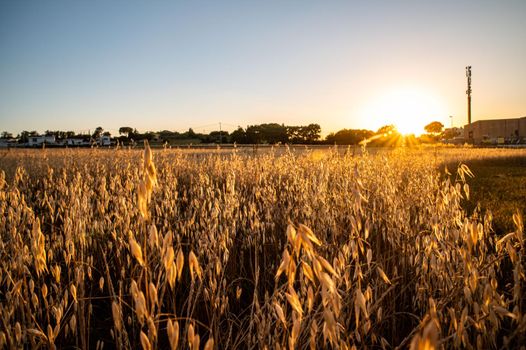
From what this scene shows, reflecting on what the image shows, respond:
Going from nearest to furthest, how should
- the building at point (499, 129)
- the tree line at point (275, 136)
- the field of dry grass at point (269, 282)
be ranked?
the field of dry grass at point (269, 282), the tree line at point (275, 136), the building at point (499, 129)

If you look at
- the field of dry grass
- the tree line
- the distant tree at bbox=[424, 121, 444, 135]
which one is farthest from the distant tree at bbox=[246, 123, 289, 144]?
the distant tree at bbox=[424, 121, 444, 135]

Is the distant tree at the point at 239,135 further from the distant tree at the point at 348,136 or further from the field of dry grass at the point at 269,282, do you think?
the field of dry grass at the point at 269,282

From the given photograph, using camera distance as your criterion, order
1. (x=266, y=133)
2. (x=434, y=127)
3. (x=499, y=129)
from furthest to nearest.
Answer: (x=434, y=127) → (x=499, y=129) → (x=266, y=133)

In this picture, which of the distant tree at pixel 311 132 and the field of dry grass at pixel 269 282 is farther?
the distant tree at pixel 311 132

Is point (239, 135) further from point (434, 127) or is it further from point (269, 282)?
point (434, 127)

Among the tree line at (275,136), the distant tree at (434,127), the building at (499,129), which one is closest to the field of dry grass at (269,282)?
the tree line at (275,136)

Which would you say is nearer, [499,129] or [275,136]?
[275,136]

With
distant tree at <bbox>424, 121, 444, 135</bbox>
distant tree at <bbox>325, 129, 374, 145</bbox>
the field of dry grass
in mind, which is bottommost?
the field of dry grass

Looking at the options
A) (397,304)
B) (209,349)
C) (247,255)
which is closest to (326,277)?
(209,349)

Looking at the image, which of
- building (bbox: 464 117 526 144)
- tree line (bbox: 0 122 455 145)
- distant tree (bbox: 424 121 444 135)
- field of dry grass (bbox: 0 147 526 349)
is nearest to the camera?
field of dry grass (bbox: 0 147 526 349)

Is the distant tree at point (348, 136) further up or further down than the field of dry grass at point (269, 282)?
further up

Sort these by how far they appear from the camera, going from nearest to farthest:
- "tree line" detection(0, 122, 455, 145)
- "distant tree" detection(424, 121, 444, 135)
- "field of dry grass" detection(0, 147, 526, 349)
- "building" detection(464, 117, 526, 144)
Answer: "field of dry grass" detection(0, 147, 526, 349)
"tree line" detection(0, 122, 455, 145)
"building" detection(464, 117, 526, 144)
"distant tree" detection(424, 121, 444, 135)

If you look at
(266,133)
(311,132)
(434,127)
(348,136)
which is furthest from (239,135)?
(434,127)

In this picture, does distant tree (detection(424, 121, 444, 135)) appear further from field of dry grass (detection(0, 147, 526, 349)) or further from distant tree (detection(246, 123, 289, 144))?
field of dry grass (detection(0, 147, 526, 349))
